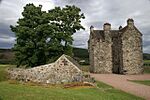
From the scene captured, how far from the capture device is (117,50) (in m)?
71.4

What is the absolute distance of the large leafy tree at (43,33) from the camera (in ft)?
163

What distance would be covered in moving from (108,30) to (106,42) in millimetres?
3003

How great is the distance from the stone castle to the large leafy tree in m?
19.3

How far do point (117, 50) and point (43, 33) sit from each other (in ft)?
87.4

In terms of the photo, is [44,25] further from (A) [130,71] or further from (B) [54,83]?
(A) [130,71]

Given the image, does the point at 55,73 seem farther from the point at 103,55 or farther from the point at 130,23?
the point at 130,23

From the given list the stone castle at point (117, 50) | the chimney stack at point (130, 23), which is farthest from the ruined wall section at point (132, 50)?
the chimney stack at point (130, 23)

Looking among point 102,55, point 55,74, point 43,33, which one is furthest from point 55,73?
point 102,55

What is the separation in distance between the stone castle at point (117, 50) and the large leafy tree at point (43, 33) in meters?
19.3

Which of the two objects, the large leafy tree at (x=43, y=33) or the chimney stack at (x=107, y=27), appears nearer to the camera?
the large leafy tree at (x=43, y=33)

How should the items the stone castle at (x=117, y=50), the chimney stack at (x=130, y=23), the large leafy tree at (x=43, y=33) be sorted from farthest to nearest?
the stone castle at (x=117, y=50) < the chimney stack at (x=130, y=23) < the large leafy tree at (x=43, y=33)

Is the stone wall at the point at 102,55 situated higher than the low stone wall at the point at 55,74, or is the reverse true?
the stone wall at the point at 102,55

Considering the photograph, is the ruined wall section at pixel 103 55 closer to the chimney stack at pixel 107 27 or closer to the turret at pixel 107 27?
the turret at pixel 107 27

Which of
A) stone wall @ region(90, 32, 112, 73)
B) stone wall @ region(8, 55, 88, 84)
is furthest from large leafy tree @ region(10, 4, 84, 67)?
stone wall @ region(90, 32, 112, 73)
